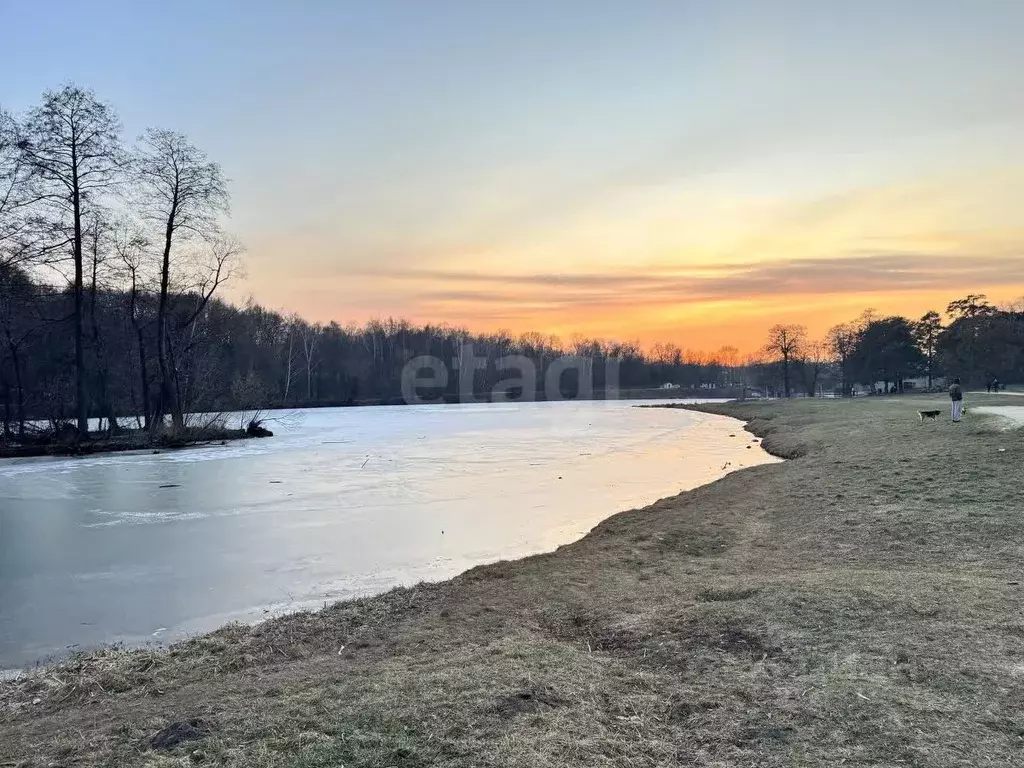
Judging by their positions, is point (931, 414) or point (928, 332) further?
point (928, 332)

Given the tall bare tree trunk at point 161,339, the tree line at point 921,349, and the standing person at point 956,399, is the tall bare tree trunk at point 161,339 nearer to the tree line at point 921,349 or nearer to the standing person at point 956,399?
the standing person at point 956,399

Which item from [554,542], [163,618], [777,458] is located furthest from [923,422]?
[163,618]

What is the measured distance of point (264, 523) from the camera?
11.5m

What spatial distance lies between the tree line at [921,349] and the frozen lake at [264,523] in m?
46.7

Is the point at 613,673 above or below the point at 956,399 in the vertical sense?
below

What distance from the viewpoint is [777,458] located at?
21.0 m

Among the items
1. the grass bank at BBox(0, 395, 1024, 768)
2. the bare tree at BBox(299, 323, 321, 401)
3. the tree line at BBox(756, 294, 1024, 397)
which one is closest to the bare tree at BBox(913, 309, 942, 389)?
the tree line at BBox(756, 294, 1024, 397)

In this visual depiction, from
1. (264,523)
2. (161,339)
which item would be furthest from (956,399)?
(161,339)

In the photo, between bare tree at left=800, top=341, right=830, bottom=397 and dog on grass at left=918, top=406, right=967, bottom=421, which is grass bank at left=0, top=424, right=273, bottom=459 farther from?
bare tree at left=800, top=341, right=830, bottom=397

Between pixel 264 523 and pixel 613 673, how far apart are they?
8812 mm

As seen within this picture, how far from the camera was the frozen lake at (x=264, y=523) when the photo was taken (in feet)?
23.7

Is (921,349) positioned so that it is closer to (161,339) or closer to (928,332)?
(928,332)

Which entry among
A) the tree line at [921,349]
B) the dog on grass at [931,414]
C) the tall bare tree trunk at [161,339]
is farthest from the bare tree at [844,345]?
the tall bare tree trunk at [161,339]

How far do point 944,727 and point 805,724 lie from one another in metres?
0.67
